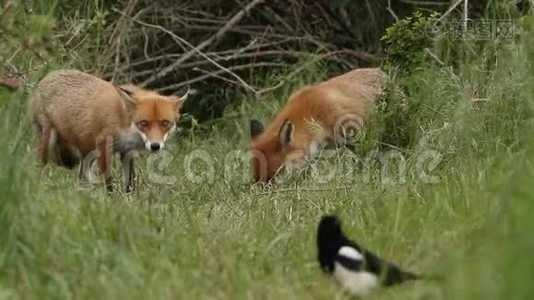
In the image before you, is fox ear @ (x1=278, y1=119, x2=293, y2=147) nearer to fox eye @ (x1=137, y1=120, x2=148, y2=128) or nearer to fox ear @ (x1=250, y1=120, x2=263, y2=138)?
fox ear @ (x1=250, y1=120, x2=263, y2=138)

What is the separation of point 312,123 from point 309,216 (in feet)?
7.86

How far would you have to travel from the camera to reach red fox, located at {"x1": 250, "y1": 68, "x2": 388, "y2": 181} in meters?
9.15

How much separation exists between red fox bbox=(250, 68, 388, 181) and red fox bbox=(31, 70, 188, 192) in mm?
880

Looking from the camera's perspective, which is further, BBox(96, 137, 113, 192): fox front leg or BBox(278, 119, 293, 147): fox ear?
BBox(278, 119, 293, 147): fox ear

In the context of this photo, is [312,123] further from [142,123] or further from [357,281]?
[357,281]

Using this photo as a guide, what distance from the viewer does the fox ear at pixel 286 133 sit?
9133mm

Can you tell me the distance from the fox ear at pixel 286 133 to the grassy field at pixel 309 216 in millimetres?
475

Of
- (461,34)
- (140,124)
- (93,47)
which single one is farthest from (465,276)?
(93,47)

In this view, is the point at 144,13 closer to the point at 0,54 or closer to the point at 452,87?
the point at 452,87

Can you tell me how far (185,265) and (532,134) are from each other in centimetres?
169

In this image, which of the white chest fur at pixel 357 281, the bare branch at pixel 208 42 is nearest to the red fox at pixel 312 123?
the bare branch at pixel 208 42

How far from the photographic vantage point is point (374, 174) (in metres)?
7.75
